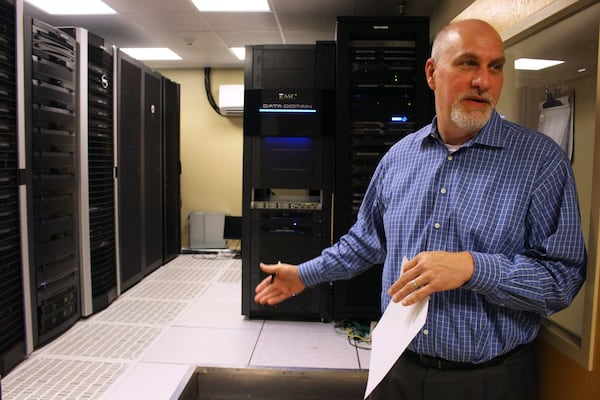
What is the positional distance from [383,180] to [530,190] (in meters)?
0.38

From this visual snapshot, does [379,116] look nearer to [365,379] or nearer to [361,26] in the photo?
[361,26]

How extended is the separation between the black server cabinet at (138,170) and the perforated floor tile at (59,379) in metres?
1.27

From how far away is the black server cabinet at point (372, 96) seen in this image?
2.83 meters

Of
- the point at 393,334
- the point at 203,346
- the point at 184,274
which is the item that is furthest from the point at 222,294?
the point at 393,334

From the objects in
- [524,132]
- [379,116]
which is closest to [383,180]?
[524,132]

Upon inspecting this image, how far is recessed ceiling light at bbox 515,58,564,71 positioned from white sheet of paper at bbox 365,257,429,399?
27.7 inches

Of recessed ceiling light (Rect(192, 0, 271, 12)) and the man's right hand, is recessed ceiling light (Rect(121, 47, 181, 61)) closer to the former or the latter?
recessed ceiling light (Rect(192, 0, 271, 12))

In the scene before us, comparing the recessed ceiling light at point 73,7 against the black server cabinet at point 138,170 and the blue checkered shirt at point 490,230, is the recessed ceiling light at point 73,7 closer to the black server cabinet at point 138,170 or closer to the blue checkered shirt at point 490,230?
the black server cabinet at point 138,170

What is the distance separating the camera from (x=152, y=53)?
5.11m

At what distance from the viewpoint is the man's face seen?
871 millimetres

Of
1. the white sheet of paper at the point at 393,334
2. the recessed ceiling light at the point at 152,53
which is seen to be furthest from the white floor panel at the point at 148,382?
the recessed ceiling light at the point at 152,53

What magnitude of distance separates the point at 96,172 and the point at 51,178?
0.53 metres

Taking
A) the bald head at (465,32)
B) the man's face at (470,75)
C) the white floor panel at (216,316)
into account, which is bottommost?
the white floor panel at (216,316)

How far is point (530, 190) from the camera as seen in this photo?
839mm
